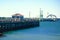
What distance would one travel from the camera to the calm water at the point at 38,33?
4.29m

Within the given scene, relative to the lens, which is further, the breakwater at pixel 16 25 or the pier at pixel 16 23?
the breakwater at pixel 16 25

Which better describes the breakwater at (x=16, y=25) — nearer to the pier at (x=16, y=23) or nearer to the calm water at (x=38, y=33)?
the pier at (x=16, y=23)

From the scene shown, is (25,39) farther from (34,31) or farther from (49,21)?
(49,21)

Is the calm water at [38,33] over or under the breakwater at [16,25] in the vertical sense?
under

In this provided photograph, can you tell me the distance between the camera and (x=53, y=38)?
4.24 meters

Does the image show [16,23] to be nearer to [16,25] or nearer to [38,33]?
[16,25]

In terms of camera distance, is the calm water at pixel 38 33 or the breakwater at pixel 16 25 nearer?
the calm water at pixel 38 33

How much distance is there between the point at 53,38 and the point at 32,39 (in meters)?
0.42

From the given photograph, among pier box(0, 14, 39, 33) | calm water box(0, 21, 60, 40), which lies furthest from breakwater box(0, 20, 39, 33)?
calm water box(0, 21, 60, 40)

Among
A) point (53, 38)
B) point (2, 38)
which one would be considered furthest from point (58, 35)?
point (2, 38)

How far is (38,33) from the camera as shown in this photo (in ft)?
14.3

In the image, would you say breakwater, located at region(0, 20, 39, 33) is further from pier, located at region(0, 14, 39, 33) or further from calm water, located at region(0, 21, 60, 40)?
calm water, located at region(0, 21, 60, 40)

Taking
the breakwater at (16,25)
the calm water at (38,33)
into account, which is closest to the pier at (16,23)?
the breakwater at (16,25)

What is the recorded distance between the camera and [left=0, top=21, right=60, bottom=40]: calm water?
169 inches
